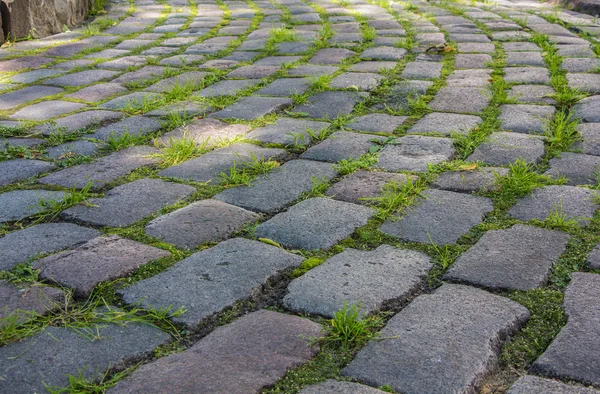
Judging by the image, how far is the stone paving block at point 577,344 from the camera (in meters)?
1.44

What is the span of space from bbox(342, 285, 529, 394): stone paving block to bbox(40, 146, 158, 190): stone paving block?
1.41 meters

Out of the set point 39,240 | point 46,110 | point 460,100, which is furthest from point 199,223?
point 460,100

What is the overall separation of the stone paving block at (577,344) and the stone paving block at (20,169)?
206 cm

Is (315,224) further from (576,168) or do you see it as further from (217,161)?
(576,168)

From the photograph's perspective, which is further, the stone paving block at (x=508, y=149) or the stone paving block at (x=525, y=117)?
the stone paving block at (x=525, y=117)

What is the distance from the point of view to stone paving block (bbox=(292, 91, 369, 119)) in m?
3.36

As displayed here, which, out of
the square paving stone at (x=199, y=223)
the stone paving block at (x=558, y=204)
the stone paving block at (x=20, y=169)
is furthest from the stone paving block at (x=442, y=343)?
the stone paving block at (x=20, y=169)

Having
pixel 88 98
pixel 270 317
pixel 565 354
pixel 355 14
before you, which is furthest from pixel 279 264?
pixel 355 14

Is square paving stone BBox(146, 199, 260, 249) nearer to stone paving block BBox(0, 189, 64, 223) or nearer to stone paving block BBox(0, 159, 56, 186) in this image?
stone paving block BBox(0, 189, 64, 223)

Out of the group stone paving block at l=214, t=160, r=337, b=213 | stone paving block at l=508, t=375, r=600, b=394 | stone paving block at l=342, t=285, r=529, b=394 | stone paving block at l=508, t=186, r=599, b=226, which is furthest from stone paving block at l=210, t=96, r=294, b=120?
stone paving block at l=508, t=375, r=600, b=394

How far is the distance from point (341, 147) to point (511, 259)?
113 cm

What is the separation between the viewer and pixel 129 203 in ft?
7.79

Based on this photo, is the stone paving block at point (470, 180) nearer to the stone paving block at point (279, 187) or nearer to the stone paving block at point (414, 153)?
the stone paving block at point (414, 153)

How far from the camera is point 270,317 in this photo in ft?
5.47
